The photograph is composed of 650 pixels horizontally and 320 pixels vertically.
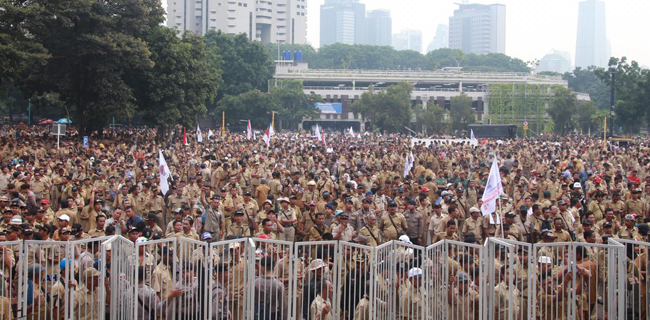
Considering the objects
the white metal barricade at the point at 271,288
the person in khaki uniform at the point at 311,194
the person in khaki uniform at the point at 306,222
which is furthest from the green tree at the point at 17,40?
the white metal barricade at the point at 271,288

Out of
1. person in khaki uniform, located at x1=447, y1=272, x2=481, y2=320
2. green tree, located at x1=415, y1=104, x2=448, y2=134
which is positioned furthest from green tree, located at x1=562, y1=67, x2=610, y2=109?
person in khaki uniform, located at x1=447, y1=272, x2=481, y2=320

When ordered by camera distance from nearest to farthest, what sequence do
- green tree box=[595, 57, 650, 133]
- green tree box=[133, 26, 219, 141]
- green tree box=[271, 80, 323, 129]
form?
green tree box=[133, 26, 219, 141], green tree box=[595, 57, 650, 133], green tree box=[271, 80, 323, 129]

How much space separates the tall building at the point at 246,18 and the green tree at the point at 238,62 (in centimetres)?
5382

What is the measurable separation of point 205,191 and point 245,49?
203 feet

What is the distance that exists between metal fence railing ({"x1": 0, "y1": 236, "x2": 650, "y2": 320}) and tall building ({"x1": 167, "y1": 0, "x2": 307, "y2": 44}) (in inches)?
4845

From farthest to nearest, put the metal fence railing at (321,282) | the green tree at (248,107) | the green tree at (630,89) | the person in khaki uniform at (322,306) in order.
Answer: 1. the green tree at (248,107)
2. the green tree at (630,89)
3. the person in khaki uniform at (322,306)
4. the metal fence railing at (321,282)

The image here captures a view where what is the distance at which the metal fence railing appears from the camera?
695cm

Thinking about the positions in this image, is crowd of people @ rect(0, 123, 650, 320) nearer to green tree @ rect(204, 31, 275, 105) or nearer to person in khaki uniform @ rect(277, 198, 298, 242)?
person in khaki uniform @ rect(277, 198, 298, 242)

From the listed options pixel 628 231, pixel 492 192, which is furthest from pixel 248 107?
pixel 628 231

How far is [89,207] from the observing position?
12461 millimetres

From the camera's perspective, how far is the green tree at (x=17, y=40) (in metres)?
26.6

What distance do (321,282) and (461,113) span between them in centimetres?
6754

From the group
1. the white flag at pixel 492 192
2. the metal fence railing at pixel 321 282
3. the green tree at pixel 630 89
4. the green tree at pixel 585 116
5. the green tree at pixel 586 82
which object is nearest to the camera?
the metal fence railing at pixel 321 282

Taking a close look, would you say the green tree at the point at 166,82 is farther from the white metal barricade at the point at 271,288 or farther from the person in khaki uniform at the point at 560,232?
the white metal barricade at the point at 271,288
